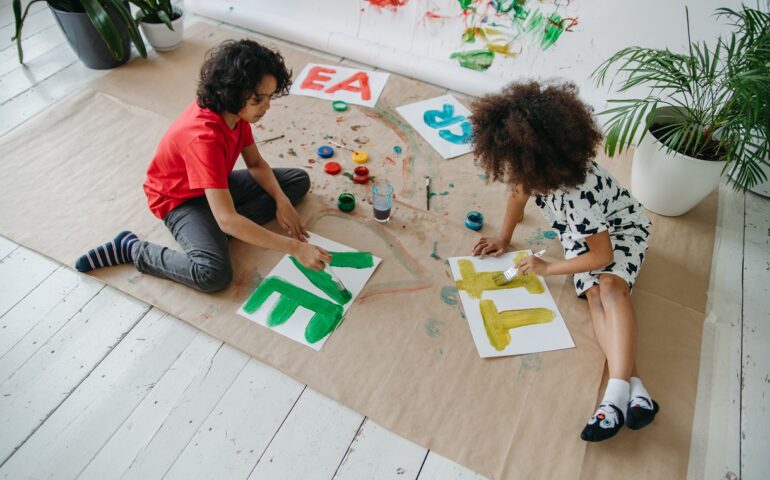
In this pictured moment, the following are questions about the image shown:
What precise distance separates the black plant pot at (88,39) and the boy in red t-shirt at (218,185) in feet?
3.19

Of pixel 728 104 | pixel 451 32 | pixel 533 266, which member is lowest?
pixel 533 266

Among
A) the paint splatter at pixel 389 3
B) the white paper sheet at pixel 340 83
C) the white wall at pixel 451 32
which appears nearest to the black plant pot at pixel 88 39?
→ the white wall at pixel 451 32

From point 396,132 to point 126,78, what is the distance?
4.16 feet

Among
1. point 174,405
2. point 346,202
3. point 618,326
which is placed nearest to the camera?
point 174,405

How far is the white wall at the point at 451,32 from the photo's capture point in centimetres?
184

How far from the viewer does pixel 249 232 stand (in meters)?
1.36

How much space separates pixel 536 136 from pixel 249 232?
0.79 metres

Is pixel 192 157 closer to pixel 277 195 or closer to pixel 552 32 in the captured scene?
pixel 277 195

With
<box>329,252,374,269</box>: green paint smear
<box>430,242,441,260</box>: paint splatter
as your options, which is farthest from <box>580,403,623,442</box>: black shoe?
<box>329,252,374,269</box>: green paint smear

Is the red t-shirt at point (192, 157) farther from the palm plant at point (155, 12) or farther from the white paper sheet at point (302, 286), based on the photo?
the palm plant at point (155, 12)

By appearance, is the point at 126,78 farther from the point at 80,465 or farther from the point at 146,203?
the point at 80,465

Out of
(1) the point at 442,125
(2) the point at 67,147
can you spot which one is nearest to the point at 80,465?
(2) the point at 67,147

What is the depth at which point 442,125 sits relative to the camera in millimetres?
2107

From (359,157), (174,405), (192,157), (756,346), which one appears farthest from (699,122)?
(174,405)
